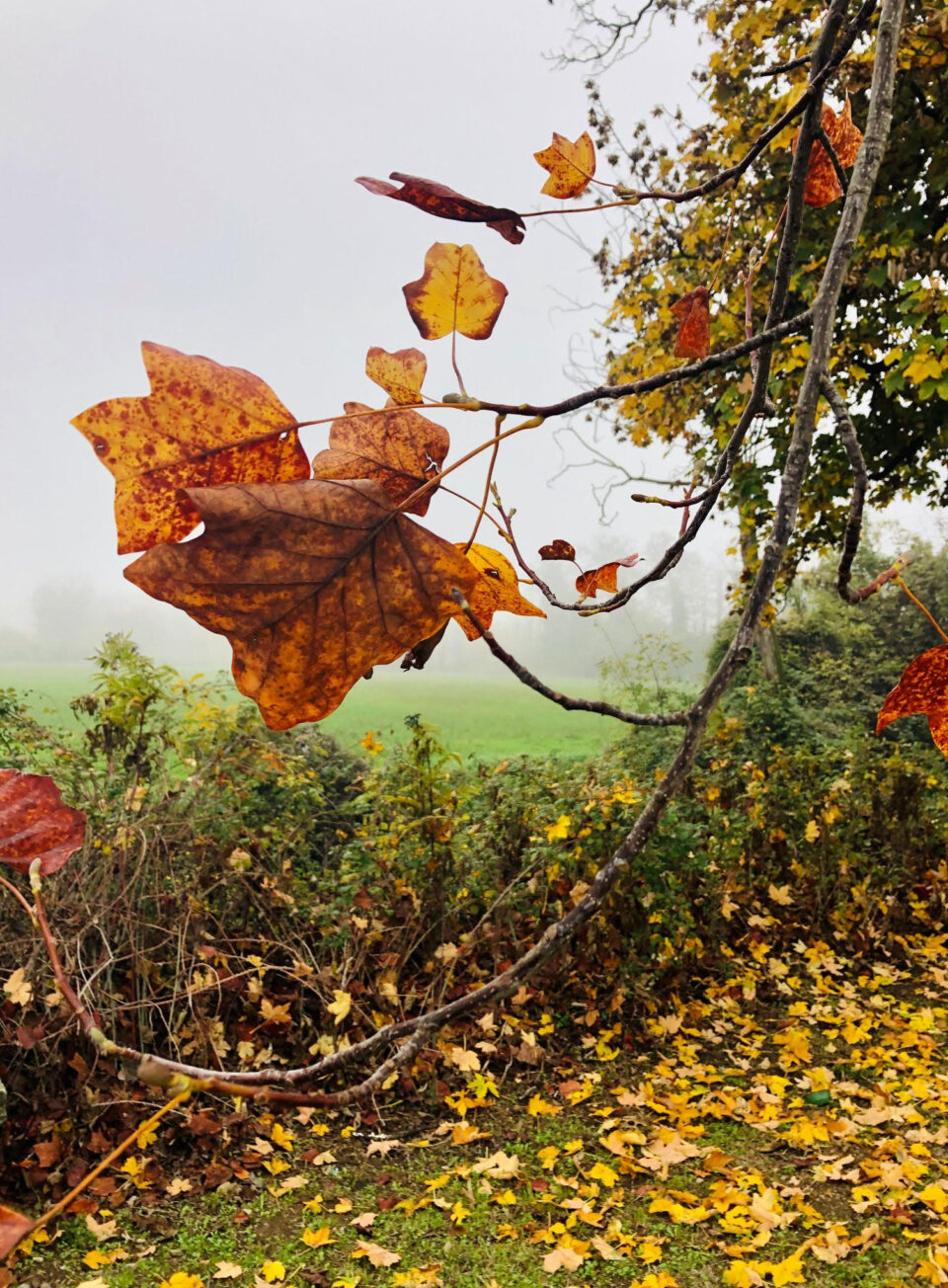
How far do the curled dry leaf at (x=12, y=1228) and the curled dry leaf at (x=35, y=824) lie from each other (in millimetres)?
103

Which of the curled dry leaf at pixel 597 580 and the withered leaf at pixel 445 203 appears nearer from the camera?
the withered leaf at pixel 445 203

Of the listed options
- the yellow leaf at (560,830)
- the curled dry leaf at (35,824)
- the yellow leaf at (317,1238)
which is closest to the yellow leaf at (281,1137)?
the yellow leaf at (317,1238)

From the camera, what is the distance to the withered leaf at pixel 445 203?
239mm

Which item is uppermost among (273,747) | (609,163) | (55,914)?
(609,163)

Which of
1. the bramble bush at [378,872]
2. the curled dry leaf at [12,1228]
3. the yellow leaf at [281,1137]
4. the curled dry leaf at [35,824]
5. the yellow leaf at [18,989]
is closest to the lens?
the curled dry leaf at [12,1228]

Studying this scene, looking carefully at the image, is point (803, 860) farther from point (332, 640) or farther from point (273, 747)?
point (332, 640)

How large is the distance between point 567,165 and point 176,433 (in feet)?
0.74

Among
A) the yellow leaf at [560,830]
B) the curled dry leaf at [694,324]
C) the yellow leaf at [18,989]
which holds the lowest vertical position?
the yellow leaf at [18,989]

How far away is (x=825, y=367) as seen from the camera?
295 mm

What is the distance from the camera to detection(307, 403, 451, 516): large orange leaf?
219 millimetres

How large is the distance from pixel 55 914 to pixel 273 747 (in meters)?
1.12

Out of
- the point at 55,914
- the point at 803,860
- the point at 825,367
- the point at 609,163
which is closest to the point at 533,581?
the point at 825,367

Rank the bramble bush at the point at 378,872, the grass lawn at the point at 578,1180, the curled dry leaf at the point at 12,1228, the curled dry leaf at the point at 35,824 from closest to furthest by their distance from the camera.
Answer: the curled dry leaf at the point at 12,1228
the curled dry leaf at the point at 35,824
the grass lawn at the point at 578,1180
the bramble bush at the point at 378,872

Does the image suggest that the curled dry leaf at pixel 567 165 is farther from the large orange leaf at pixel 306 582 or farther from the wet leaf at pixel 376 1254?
the wet leaf at pixel 376 1254
